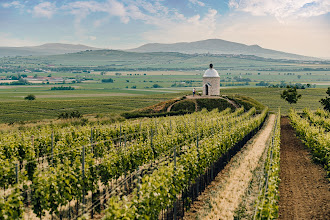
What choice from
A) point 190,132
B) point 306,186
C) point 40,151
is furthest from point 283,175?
point 40,151

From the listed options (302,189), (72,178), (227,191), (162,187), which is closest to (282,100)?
(302,189)

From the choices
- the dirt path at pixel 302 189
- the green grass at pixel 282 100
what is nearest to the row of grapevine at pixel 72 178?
the dirt path at pixel 302 189

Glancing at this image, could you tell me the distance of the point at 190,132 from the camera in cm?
2730

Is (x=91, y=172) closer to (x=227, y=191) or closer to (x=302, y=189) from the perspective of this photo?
(x=227, y=191)

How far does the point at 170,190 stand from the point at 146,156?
230 inches

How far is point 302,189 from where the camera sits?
59.4ft

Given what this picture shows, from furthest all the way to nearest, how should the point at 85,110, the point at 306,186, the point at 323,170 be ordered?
1. the point at 85,110
2. the point at 323,170
3. the point at 306,186

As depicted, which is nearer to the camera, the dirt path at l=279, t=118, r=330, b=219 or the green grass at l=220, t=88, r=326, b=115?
the dirt path at l=279, t=118, r=330, b=219

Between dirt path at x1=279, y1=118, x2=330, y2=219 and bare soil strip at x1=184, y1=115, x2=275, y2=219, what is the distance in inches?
79.0

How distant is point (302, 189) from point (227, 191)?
413 centimetres

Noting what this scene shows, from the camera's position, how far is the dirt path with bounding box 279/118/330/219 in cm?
1495

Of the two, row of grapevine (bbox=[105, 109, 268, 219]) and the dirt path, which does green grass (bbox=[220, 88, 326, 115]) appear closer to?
the dirt path

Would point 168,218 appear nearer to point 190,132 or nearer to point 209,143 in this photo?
point 209,143

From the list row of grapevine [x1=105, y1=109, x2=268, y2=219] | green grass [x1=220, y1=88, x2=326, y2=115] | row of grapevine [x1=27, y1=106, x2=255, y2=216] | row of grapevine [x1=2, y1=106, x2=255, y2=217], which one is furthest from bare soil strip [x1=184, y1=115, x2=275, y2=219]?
green grass [x1=220, y1=88, x2=326, y2=115]
